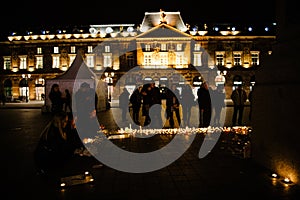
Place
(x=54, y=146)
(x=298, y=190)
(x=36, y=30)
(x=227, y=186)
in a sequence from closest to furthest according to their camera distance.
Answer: (x=298, y=190), (x=227, y=186), (x=54, y=146), (x=36, y=30)

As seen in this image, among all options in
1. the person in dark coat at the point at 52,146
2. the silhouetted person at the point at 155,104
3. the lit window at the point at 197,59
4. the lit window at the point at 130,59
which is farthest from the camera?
the lit window at the point at 130,59

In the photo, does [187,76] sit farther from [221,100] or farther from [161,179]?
[161,179]

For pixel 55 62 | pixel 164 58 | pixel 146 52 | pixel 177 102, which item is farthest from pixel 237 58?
pixel 177 102

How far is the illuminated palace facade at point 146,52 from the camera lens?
45.8 metres

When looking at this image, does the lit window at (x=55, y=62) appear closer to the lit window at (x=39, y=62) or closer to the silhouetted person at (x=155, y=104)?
the lit window at (x=39, y=62)

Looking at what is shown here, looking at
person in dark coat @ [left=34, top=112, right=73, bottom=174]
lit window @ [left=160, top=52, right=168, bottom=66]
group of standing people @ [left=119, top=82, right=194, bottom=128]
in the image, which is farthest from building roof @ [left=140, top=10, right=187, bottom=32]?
person in dark coat @ [left=34, top=112, right=73, bottom=174]

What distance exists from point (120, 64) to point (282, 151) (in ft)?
→ 145

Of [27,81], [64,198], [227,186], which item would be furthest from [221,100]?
[27,81]

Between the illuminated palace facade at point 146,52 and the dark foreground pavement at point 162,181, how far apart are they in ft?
127

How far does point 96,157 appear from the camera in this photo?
20.5ft

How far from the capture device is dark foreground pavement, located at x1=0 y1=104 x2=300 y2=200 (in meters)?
4.08

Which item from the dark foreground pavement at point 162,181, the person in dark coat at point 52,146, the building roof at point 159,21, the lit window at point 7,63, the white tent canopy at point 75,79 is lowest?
the dark foreground pavement at point 162,181

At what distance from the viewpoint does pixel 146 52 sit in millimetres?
46156

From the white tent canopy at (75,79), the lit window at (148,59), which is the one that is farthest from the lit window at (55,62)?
the white tent canopy at (75,79)
